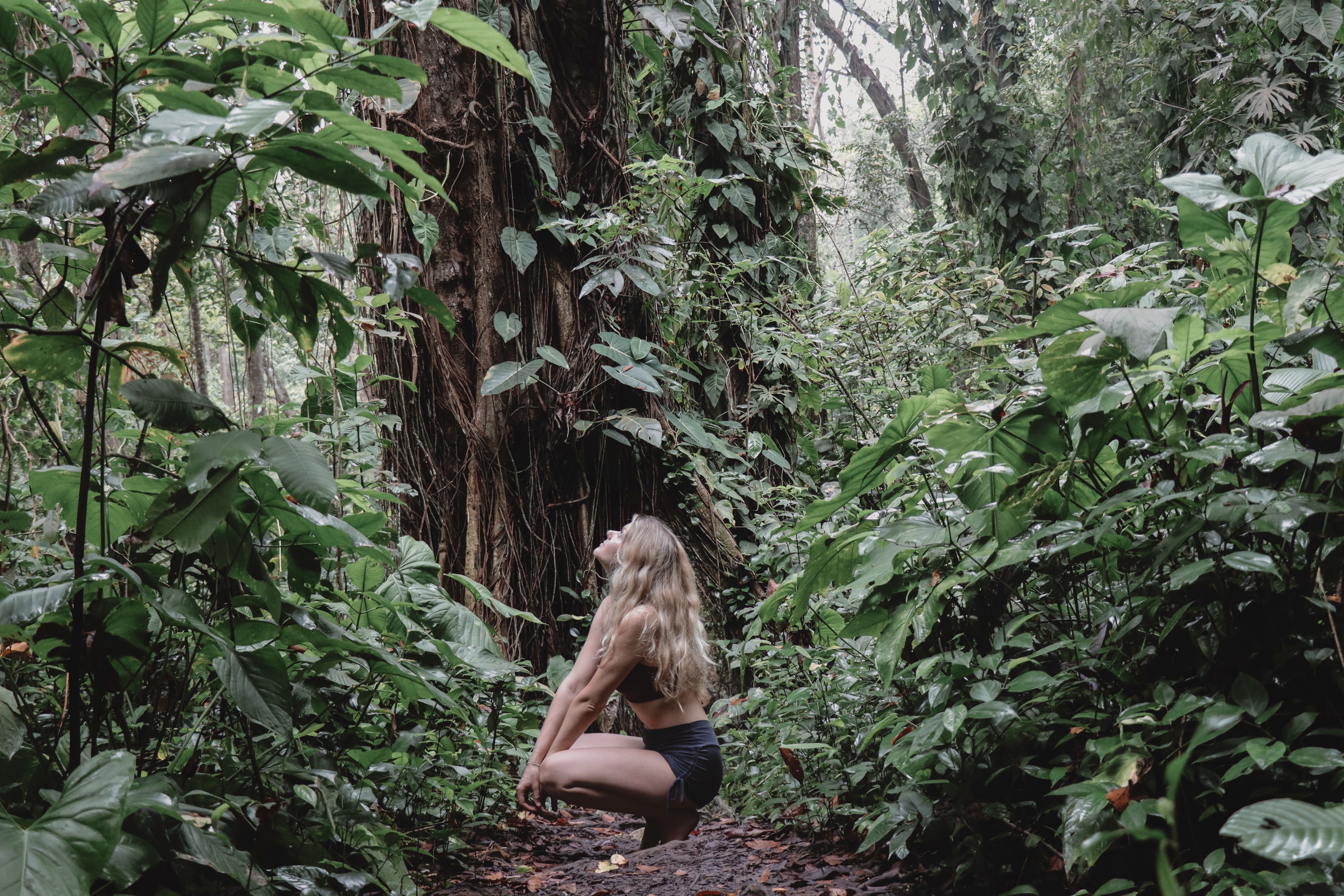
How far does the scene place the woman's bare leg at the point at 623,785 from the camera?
314cm

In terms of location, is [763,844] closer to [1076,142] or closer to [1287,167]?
[1287,167]

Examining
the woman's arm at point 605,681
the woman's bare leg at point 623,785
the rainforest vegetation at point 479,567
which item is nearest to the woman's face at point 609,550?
the woman's arm at point 605,681

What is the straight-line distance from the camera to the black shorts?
3299 mm

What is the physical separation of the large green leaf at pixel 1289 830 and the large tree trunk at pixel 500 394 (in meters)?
3.62

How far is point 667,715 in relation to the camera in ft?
11.1

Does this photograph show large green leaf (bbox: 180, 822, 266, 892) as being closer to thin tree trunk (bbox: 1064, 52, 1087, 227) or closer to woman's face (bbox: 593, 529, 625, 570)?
woman's face (bbox: 593, 529, 625, 570)

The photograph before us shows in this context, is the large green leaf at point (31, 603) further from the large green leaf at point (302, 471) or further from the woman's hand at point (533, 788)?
the woman's hand at point (533, 788)

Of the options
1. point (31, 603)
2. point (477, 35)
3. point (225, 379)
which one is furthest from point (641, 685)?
A: point (225, 379)

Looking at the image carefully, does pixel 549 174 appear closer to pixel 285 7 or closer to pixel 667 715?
pixel 667 715

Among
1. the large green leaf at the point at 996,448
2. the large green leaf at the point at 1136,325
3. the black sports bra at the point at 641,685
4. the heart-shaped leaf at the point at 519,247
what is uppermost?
the heart-shaped leaf at the point at 519,247

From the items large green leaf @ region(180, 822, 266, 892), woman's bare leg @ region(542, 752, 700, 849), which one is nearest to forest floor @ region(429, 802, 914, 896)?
woman's bare leg @ region(542, 752, 700, 849)

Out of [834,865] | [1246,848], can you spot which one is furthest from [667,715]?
[1246,848]

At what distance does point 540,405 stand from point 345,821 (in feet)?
9.25

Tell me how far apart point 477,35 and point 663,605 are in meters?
2.43
